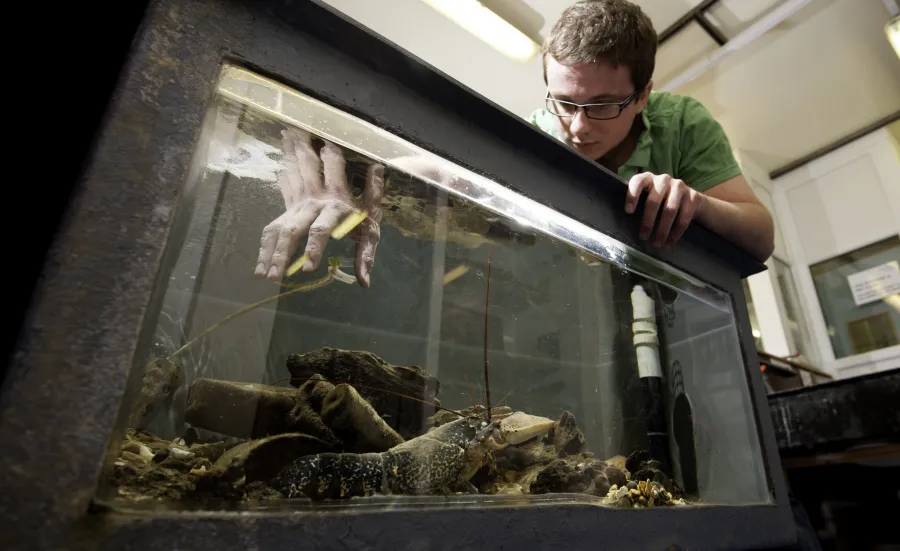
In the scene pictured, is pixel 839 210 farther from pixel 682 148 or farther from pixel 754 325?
pixel 682 148

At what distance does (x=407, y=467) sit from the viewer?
86 centimetres

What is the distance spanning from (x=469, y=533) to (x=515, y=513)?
4.5 inches

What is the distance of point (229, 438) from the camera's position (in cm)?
83

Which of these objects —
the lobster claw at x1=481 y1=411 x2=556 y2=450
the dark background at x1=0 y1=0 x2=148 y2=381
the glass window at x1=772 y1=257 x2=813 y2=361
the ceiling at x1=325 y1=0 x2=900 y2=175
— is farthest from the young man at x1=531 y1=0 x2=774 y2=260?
the glass window at x1=772 y1=257 x2=813 y2=361

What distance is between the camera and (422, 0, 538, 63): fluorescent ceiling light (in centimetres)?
331

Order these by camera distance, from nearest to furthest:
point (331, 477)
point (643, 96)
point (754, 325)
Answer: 1. point (331, 477)
2. point (643, 96)
3. point (754, 325)

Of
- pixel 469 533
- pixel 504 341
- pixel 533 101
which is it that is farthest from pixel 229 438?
pixel 533 101

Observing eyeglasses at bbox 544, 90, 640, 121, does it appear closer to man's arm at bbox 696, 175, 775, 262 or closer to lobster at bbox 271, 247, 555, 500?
man's arm at bbox 696, 175, 775, 262

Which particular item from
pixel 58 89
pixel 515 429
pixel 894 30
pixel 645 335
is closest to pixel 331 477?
pixel 515 429

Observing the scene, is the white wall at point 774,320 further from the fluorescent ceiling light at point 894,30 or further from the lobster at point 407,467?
the lobster at point 407,467

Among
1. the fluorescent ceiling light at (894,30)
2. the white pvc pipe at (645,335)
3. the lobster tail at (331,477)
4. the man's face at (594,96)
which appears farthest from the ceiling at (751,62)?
the lobster tail at (331,477)

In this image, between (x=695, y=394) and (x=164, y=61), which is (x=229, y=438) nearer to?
(x=164, y=61)

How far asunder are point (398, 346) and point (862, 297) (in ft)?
18.2

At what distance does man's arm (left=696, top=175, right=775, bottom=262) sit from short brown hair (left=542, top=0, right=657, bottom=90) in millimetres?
588
